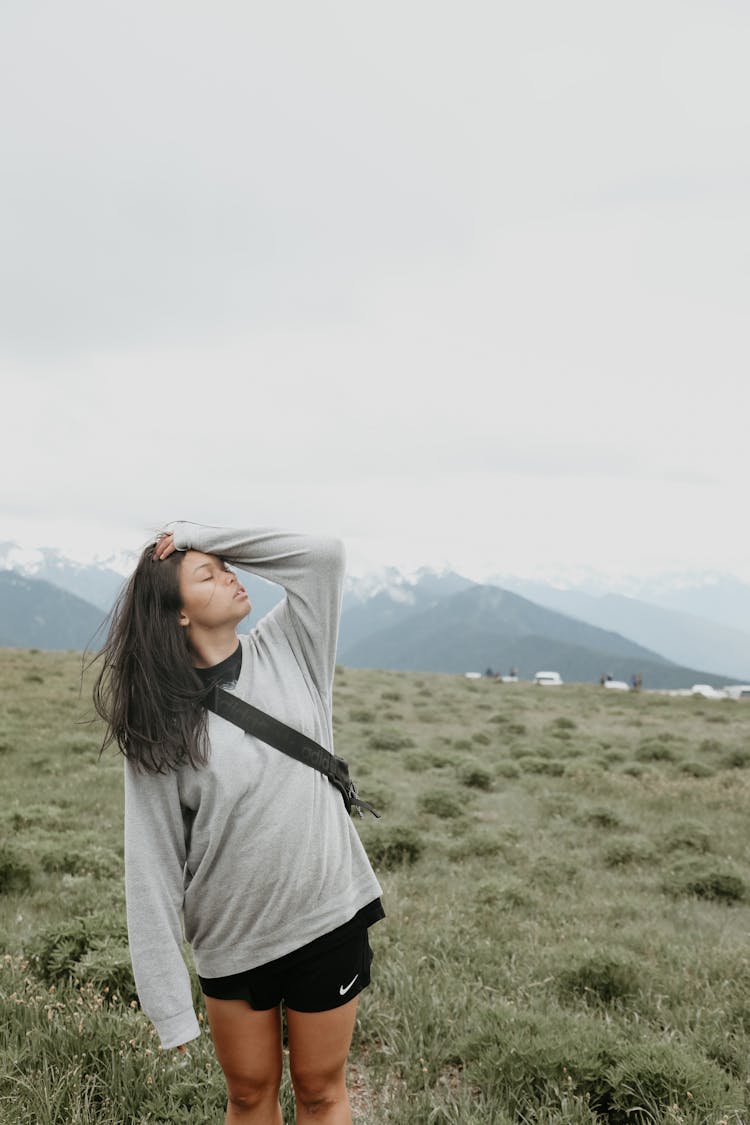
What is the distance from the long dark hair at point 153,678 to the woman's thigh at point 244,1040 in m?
0.97

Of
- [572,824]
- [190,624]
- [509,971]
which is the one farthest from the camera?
[572,824]

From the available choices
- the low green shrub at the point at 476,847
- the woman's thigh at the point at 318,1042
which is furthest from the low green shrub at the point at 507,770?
the woman's thigh at the point at 318,1042

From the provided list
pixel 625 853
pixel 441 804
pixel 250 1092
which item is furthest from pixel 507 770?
pixel 250 1092

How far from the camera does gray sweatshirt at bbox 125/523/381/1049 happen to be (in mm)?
2639

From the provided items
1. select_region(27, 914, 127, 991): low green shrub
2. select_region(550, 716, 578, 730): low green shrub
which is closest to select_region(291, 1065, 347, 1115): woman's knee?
select_region(27, 914, 127, 991): low green shrub

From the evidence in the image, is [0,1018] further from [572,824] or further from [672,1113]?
[572,824]

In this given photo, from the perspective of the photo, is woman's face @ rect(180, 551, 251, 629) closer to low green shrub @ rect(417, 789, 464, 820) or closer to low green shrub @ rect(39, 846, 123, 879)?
low green shrub @ rect(39, 846, 123, 879)

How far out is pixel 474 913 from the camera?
7.05 m

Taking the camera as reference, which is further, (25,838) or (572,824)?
(572,824)

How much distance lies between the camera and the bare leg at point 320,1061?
2.73 metres

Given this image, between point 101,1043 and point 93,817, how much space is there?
6373 millimetres

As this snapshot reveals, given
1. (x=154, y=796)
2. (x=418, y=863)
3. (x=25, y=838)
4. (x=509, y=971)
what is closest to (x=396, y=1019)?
(x=509, y=971)

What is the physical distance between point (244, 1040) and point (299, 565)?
5.84 ft

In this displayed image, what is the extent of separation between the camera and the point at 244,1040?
9.12ft
